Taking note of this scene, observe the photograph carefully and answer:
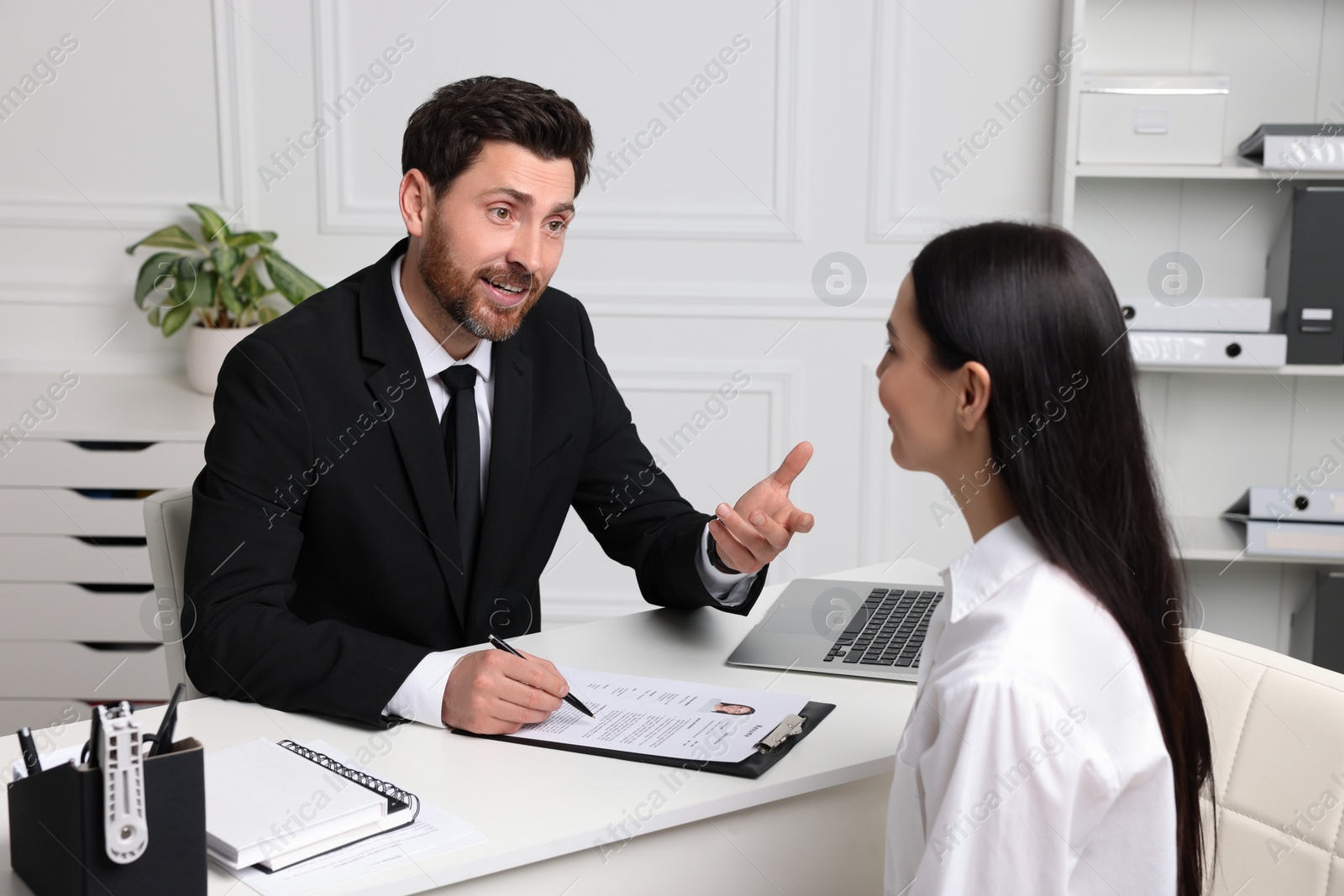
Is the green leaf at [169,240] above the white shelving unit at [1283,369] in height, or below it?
above

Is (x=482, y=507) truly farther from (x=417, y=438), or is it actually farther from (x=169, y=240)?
(x=169, y=240)

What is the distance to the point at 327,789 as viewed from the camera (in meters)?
1.10

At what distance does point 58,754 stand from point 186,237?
7.63 feet

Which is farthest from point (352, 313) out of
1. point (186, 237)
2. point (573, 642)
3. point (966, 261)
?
point (186, 237)

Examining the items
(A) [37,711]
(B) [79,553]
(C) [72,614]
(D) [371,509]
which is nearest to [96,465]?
(B) [79,553]

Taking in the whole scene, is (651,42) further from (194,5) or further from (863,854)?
(863,854)

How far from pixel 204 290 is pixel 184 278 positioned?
0.06 meters

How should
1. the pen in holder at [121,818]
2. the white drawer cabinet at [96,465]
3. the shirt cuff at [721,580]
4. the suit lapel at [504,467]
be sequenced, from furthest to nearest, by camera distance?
the white drawer cabinet at [96,465] → the suit lapel at [504,467] → the shirt cuff at [721,580] → the pen in holder at [121,818]

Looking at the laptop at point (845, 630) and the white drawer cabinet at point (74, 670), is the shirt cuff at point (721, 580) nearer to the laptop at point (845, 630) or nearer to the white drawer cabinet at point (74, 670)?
the laptop at point (845, 630)

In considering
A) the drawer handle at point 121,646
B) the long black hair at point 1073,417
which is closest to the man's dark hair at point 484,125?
the long black hair at point 1073,417

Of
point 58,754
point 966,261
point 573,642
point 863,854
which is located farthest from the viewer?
point 573,642

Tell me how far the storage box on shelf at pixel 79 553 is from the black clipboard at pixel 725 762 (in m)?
1.78

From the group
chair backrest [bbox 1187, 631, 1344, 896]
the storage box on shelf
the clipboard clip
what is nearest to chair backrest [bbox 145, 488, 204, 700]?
the clipboard clip

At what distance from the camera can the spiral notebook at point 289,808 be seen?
40.2 inches
